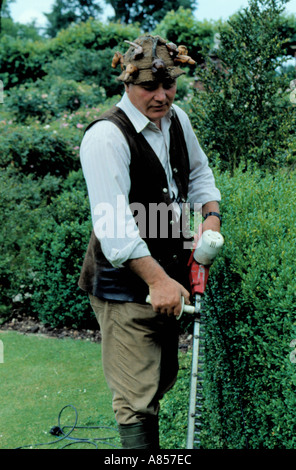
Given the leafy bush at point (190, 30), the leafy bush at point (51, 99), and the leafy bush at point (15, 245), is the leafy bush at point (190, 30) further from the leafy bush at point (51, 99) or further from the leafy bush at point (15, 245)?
the leafy bush at point (15, 245)

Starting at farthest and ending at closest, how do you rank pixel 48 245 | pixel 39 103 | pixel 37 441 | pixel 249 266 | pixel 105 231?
pixel 39 103, pixel 48 245, pixel 37 441, pixel 249 266, pixel 105 231

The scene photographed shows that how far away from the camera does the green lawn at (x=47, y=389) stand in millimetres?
3756

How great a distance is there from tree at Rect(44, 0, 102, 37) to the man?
37.4 meters

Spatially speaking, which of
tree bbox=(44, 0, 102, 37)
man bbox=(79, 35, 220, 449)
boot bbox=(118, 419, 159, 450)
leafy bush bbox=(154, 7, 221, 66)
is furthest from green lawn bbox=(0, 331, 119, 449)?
tree bbox=(44, 0, 102, 37)

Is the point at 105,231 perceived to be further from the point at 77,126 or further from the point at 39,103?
the point at 39,103

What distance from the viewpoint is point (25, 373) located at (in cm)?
465

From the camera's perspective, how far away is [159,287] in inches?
89.3

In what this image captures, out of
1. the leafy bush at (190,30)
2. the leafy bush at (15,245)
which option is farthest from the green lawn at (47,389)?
the leafy bush at (190,30)

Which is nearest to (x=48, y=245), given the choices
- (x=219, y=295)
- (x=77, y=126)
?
(x=219, y=295)

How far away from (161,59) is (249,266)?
115 centimetres

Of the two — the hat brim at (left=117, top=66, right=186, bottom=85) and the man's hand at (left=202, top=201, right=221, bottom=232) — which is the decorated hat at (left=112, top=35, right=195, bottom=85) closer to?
the hat brim at (left=117, top=66, right=186, bottom=85)

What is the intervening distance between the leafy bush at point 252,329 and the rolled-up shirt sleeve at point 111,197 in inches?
27.3

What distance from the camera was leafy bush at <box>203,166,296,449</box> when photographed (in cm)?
251

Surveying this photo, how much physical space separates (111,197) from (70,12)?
38878 millimetres
